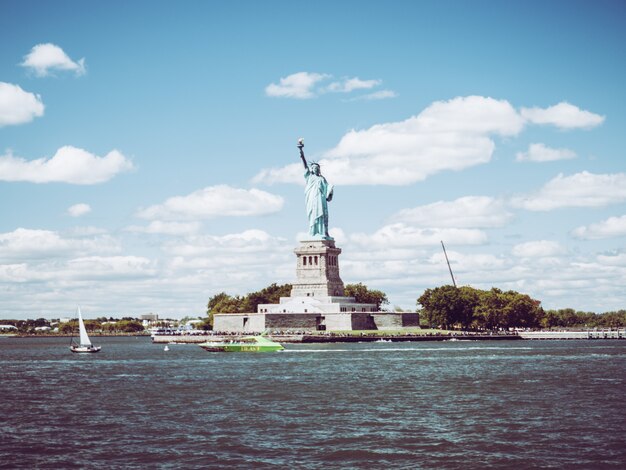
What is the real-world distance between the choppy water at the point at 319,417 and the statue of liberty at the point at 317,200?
212 ft

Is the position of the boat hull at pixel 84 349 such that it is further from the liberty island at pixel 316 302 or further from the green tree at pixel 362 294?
the green tree at pixel 362 294

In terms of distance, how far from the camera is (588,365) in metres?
78.4

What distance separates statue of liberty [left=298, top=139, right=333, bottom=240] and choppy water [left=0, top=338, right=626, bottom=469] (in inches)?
2548

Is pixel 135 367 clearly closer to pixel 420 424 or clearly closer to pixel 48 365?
pixel 48 365

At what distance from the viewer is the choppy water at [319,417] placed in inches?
1305

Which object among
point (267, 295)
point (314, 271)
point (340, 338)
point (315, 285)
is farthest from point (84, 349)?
point (267, 295)

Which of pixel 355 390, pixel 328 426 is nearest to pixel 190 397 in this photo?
pixel 355 390

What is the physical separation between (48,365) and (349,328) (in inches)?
2043

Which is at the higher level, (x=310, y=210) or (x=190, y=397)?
(x=310, y=210)

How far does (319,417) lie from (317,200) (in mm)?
98532

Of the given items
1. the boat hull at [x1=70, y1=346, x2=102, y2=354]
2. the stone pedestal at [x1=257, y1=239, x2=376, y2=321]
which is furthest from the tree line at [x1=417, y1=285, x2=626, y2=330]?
the boat hull at [x1=70, y1=346, x2=102, y2=354]

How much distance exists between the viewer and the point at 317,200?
14088 cm

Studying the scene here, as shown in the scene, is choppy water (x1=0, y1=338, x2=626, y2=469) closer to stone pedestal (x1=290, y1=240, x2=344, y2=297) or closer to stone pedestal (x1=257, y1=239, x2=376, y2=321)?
stone pedestal (x1=257, y1=239, x2=376, y2=321)

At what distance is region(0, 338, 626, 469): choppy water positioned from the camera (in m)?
33.2
